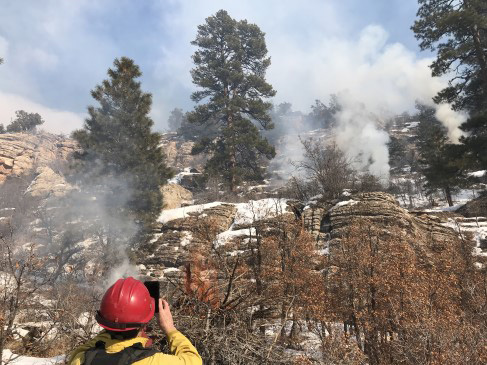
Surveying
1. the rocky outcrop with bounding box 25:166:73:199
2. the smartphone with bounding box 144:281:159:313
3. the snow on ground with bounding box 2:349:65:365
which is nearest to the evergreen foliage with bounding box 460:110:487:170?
the smartphone with bounding box 144:281:159:313

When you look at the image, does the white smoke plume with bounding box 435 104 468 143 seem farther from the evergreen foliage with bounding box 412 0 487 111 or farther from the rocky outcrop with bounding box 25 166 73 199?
the rocky outcrop with bounding box 25 166 73 199

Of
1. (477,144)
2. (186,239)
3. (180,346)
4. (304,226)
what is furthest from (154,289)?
(186,239)

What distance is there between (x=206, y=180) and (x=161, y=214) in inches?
277

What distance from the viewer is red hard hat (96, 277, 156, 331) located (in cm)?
187

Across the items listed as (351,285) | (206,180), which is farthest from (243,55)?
(351,285)

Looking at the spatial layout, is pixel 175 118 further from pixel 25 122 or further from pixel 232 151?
pixel 232 151

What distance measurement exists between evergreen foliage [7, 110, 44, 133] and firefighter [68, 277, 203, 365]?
2989 inches

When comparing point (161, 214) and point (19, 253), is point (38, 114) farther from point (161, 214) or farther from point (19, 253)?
point (161, 214)

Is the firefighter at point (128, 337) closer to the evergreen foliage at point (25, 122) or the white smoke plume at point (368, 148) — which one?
the white smoke plume at point (368, 148)

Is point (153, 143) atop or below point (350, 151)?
below

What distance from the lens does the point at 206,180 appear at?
27938mm

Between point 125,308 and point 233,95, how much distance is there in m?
30.5

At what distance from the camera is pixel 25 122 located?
65.0 metres

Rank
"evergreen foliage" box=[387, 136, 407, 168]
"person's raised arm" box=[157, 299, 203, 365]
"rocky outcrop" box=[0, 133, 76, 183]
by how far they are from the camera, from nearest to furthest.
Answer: "person's raised arm" box=[157, 299, 203, 365]
"rocky outcrop" box=[0, 133, 76, 183]
"evergreen foliage" box=[387, 136, 407, 168]
